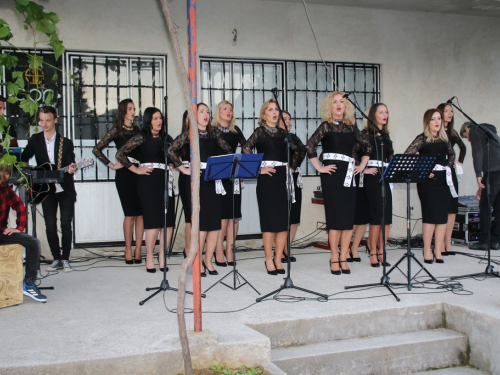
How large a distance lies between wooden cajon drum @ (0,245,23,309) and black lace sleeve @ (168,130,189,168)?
1966mm

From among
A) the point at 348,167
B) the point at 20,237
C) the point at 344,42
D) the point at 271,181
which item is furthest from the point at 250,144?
the point at 344,42

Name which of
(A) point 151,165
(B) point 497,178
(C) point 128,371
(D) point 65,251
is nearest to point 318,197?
(B) point 497,178

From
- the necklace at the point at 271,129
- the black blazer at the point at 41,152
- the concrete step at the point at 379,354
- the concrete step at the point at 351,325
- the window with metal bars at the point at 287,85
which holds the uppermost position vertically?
the window with metal bars at the point at 287,85

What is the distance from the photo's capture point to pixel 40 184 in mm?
7090

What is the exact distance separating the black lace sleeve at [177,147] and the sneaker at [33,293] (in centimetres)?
205

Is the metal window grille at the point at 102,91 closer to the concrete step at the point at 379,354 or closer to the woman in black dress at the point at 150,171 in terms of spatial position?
the woman in black dress at the point at 150,171

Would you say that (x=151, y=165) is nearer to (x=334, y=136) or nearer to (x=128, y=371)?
(x=334, y=136)

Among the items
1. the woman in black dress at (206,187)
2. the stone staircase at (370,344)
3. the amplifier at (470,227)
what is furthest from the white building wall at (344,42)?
the stone staircase at (370,344)

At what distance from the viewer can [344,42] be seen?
9.86m

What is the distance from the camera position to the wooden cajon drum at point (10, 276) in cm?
552

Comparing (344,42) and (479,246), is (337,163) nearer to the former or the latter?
(479,246)

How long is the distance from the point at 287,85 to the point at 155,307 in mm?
5353

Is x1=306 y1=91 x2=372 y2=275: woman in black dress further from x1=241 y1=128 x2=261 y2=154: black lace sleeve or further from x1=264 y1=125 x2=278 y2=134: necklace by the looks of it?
x1=241 y1=128 x2=261 y2=154: black lace sleeve

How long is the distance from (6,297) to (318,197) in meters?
5.27
